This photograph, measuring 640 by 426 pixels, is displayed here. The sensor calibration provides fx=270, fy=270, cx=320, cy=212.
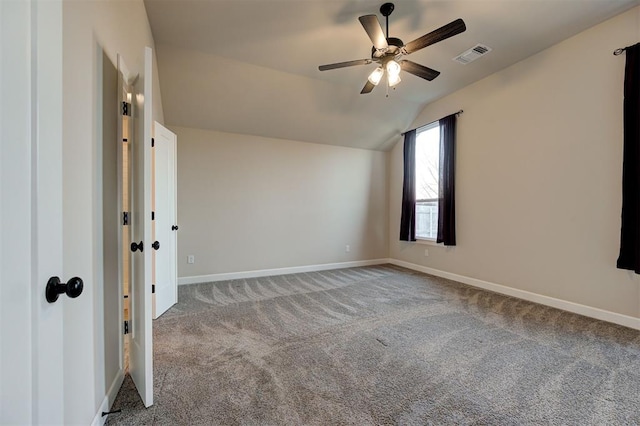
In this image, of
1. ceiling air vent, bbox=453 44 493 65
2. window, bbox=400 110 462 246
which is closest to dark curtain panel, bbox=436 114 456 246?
window, bbox=400 110 462 246

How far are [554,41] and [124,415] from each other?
5.20m

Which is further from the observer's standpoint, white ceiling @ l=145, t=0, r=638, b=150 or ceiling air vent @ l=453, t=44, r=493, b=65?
ceiling air vent @ l=453, t=44, r=493, b=65

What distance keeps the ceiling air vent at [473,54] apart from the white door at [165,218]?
12.0ft

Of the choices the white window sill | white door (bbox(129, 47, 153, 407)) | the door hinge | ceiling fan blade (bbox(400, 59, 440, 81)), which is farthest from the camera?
the white window sill

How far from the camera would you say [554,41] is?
3.12 meters

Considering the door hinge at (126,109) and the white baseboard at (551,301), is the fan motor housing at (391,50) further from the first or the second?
the white baseboard at (551,301)

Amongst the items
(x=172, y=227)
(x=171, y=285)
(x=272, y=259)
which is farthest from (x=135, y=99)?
(x=272, y=259)

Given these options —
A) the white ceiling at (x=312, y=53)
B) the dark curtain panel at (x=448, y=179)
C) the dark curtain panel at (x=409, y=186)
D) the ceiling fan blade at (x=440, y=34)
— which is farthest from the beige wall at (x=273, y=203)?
the ceiling fan blade at (x=440, y=34)

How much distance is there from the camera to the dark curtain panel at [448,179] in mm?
4383

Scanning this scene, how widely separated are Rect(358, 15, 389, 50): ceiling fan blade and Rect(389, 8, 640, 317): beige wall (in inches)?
76.1

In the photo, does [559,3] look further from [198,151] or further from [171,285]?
[171,285]

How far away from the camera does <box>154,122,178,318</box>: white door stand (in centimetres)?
297

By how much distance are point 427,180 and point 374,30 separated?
3.38m

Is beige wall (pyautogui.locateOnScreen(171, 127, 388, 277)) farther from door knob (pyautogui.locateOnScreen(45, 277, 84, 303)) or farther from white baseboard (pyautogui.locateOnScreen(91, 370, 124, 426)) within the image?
door knob (pyautogui.locateOnScreen(45, 277, 84, 303))
